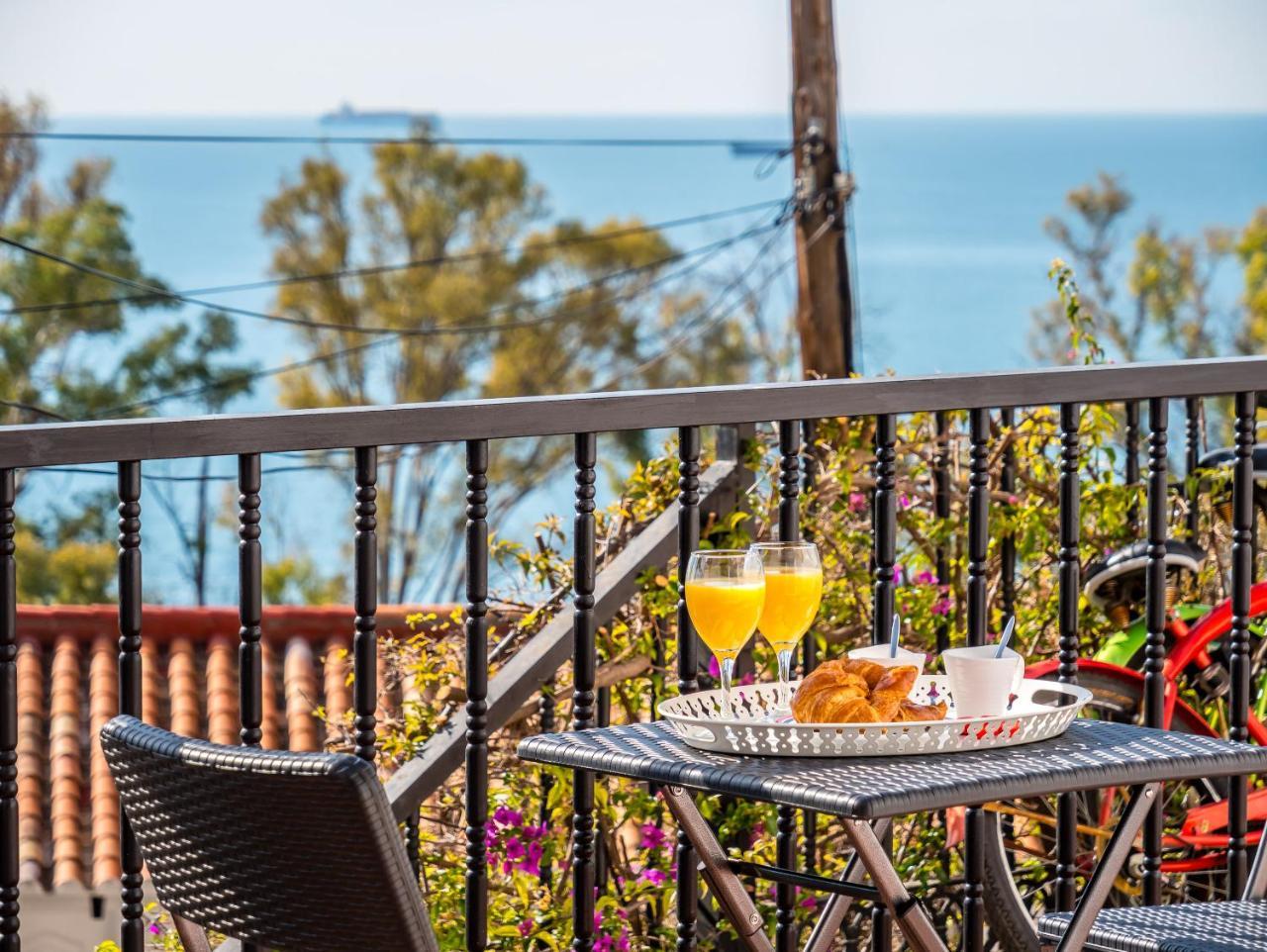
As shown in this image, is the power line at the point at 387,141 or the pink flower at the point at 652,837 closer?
the pink flower at the point at 652,837

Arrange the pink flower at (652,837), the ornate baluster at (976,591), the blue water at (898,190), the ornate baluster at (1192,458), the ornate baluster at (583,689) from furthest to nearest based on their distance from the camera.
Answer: the blue water at (898,190)
the ornate baluster at (1192,458)
the pink flower at (652,837)
the ornate baluster at (976,591)
the ornate baluster at (583,689)

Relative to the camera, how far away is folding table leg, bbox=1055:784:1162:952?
78.2 inches

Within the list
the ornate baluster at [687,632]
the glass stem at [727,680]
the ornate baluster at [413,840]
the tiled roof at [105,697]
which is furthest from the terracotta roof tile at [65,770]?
the glass stem at [727,680]

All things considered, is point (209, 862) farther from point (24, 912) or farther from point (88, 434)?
point (24, 912)

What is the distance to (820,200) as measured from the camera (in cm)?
786

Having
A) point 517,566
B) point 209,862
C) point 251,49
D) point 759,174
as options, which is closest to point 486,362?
point 251,49

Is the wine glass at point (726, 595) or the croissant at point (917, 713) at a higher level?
the wine glass at point (726, 595)

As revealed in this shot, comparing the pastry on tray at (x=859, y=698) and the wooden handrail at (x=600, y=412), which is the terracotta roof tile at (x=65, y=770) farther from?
the pastry on tray at (x=859, y=698)

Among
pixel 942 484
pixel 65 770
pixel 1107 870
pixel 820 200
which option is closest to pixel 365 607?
pixel 1107 870

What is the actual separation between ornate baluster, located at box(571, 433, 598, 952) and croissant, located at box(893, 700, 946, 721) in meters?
0.61

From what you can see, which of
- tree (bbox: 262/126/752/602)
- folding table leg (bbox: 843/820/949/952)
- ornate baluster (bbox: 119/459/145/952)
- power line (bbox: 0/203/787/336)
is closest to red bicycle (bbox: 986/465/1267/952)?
folding table leg (bbox: 843/820/949/952)

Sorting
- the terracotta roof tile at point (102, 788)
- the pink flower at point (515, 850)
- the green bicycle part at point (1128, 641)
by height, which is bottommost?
the terracotta roof tile at point (102, 788)

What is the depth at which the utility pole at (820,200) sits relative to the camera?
24.2 ft

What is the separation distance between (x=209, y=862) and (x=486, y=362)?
24394mm
